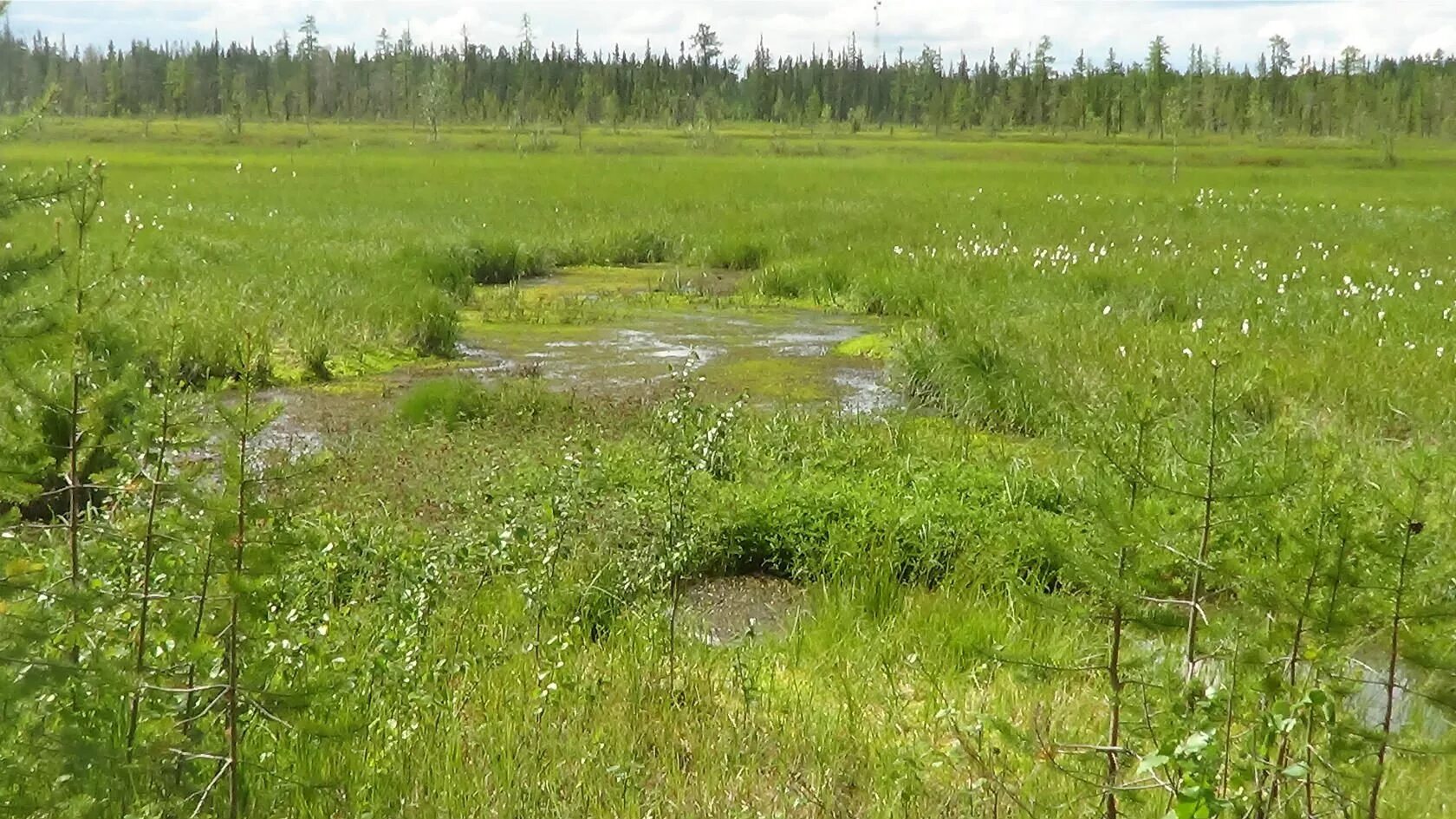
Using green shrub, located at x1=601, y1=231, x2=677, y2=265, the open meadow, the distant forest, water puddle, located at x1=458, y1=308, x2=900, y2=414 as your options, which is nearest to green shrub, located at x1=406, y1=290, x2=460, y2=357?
the open meadow

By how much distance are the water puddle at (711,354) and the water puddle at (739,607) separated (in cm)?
294

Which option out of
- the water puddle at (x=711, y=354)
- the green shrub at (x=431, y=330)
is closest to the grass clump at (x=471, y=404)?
the water puddle at (x=711, y=354)

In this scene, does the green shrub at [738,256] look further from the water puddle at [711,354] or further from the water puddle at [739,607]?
the water puddle at [739,607]

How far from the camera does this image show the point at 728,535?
5.84m

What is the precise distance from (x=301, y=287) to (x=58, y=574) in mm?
9468

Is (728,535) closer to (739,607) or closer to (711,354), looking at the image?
(739,607)

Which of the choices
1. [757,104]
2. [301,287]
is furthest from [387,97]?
[301,287]

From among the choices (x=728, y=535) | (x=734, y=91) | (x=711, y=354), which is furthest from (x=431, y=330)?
(x=734, y=91)

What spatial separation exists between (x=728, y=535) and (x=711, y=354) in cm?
552

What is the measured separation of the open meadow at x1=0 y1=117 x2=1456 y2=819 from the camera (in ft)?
8.46

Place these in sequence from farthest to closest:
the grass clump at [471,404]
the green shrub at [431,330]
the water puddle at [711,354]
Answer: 1. the green shrub at [431,330]
2. the water puddle at [711,354]
3. the grass clump at [471,404]

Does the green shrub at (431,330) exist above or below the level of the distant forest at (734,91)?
below

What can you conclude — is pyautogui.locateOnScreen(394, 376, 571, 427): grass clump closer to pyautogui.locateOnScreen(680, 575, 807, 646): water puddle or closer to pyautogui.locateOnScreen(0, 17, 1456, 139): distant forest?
pyautogui.locateOnScreen(680, 575, 807, 646): water puddle

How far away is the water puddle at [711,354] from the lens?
31.8 ft
